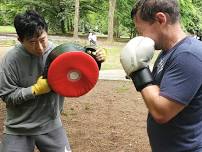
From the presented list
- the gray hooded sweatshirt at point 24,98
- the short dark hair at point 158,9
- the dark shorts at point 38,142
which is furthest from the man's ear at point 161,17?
the dark shorts at point 38,142

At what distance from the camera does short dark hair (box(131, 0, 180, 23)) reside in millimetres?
2457

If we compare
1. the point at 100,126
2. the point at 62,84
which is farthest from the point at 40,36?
the point at 100,126

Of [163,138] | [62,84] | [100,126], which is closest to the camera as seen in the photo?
[163,138]

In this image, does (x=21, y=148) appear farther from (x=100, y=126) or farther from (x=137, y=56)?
(x=100, y=126)

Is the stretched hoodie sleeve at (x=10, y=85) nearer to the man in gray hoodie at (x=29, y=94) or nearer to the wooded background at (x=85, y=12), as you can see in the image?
the man in gray hoodie at (x=29, y=94)

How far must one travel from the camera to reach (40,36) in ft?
11.6

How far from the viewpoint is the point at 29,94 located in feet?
11.4

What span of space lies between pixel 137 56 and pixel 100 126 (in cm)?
475

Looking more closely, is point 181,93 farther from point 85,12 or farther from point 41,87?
point 85,12

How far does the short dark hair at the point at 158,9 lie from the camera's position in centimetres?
246

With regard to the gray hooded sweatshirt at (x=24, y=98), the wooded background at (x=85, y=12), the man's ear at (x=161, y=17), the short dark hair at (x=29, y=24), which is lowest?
the wooded background at (x=85, y=12)

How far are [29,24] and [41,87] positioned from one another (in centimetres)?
50

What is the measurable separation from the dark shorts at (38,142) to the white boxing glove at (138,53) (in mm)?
1449

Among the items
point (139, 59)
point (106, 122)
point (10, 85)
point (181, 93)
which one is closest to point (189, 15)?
point (106, 122)
